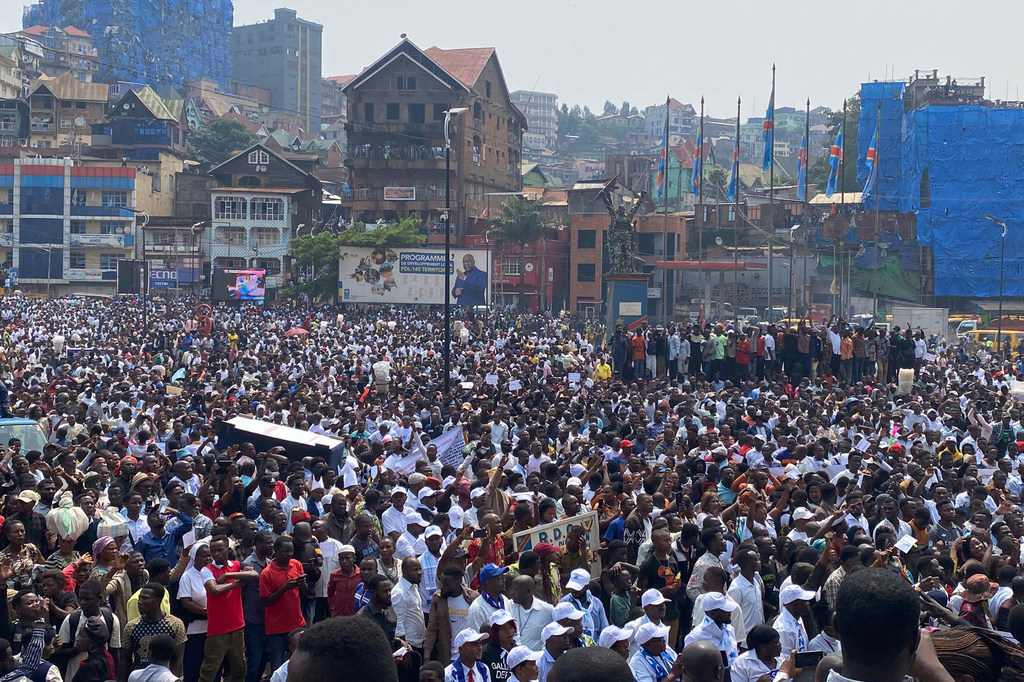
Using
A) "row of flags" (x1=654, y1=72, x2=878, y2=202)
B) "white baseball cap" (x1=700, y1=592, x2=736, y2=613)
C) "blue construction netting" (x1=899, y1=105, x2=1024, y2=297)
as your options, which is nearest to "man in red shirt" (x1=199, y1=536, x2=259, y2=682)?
"white baseball cap" (x1=700, y1=592, x2=736, y2=613)

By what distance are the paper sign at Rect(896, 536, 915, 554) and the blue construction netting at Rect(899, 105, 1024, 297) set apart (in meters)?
52.7

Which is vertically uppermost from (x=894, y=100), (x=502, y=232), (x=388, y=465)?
(x=894, y=100)

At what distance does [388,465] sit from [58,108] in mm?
92356

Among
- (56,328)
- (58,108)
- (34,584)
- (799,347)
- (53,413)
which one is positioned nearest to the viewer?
(34,584)

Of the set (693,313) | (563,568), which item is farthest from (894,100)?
(563,568)

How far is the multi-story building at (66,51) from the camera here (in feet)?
431

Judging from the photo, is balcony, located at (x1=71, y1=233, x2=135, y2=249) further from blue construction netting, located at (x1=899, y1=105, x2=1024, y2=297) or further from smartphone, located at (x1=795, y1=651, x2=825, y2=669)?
smartphone, located at (x1=795, y1=651, x2=825, y2=669)

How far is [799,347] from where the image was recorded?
25.8 metres

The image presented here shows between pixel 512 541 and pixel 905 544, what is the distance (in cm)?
308

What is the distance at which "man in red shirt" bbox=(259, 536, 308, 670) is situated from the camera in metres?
8.31

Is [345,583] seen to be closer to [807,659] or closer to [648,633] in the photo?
[648,633]

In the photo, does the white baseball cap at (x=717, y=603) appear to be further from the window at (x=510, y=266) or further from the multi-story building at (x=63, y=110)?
the multi-story building at (x=63, y=110)

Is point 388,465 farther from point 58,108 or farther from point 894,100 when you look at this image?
point 58,108

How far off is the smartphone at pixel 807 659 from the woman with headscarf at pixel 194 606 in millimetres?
4002
